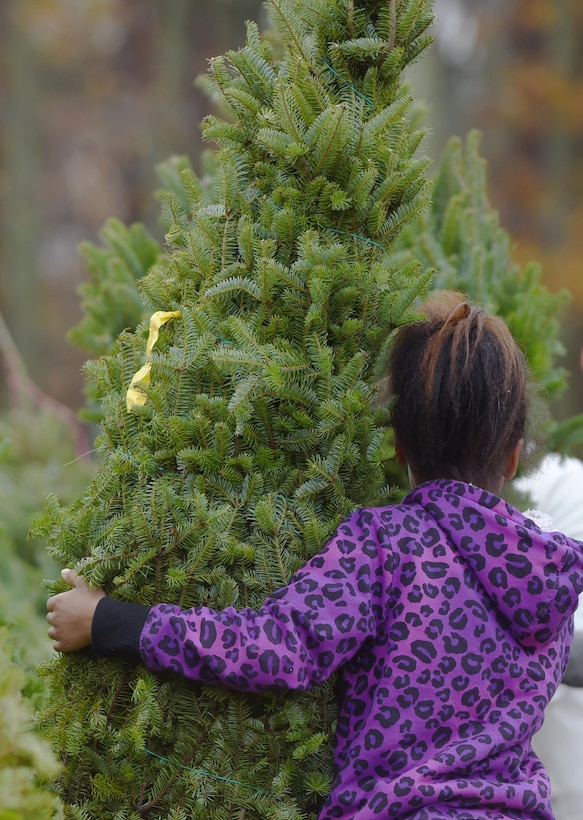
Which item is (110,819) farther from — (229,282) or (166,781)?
(229,282)

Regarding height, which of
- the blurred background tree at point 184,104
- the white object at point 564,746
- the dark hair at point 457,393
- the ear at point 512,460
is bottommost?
the white object at point 564,746

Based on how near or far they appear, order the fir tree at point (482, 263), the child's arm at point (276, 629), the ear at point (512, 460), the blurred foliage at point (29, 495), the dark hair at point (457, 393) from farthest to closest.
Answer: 1. the blurred foliage at point (29, 495)
2. the fir tree at point (482, 263)
3. the ear at point (512, 460)
4. the dark hair at point (457, 393)
5. the child's arm at point (276, 629)

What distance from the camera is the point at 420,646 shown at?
209 cm

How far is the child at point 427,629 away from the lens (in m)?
1.99

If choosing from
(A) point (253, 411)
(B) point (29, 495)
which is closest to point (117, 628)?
(A) point (253, 411)

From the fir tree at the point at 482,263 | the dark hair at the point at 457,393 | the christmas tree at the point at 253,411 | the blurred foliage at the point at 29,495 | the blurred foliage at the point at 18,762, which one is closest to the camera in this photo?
the blurred foliage at the point at 18,762

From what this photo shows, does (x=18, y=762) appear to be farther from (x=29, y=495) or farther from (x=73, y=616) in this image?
(x=29, y=495)

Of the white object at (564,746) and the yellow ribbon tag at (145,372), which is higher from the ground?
the yellow ribbon tag at (145,372)

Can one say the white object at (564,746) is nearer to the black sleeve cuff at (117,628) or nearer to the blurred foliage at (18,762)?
the black sleeve cuff at (117,628)

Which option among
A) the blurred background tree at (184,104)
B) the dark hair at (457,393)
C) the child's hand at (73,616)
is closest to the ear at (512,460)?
the dark hair at (457,393)

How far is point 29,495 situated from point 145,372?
349 cm

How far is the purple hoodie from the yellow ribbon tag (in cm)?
53

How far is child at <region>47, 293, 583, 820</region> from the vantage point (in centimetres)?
199

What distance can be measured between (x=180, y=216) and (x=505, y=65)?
15.0 metres
